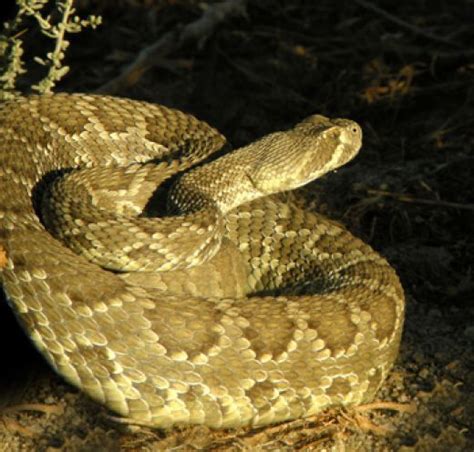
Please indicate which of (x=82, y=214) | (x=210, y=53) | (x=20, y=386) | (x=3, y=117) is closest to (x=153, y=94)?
(x=210, y=53)

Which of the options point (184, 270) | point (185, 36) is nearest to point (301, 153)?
point (184, 270)

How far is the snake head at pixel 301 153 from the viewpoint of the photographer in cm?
727

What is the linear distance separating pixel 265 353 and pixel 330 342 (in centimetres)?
44

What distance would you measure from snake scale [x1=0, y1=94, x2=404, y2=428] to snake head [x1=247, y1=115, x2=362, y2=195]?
0.01m

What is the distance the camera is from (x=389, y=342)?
6.47 meters

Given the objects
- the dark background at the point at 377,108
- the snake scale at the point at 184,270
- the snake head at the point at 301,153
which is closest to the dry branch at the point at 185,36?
the dark background at the point at 377,108

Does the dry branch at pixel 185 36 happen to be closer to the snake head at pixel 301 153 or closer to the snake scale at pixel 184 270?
the snake scale at pixel 184 270

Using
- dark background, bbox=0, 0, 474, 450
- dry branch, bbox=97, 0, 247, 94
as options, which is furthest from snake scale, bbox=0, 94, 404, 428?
dry branch, bbox=97, 0, 247, 94

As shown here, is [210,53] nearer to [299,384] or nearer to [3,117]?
[3,117]

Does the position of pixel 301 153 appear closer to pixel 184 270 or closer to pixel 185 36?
pixel 184 270

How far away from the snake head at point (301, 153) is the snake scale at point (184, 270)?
1 cm

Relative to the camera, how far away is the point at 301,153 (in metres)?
7.32

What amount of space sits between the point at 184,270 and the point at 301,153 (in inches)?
48.4

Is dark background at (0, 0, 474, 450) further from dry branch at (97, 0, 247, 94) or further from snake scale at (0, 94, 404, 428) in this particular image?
snake scale at (0, 94, 404, 428)
